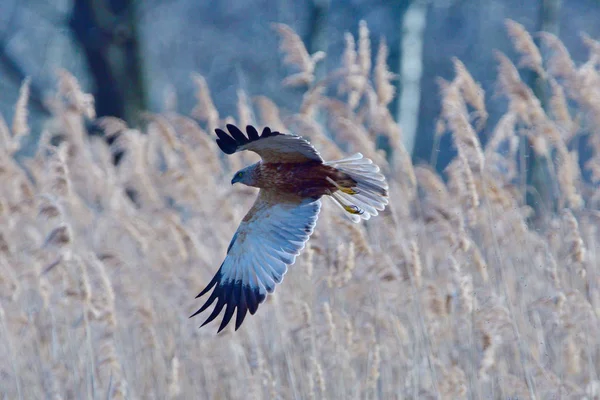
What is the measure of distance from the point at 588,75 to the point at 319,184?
4.41 feet

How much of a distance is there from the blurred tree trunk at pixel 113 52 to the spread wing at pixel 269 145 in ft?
15.9

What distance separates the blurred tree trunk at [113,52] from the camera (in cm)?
812

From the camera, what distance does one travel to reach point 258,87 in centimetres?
1572

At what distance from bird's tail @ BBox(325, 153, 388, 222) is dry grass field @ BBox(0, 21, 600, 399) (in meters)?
0.08

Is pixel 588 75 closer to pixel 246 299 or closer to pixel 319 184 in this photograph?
pixel 319 184

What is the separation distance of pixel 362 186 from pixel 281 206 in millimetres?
330

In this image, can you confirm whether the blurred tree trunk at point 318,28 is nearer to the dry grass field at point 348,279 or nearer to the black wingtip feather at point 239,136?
the dry grass field at point 348,279

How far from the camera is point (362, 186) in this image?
12.1ft

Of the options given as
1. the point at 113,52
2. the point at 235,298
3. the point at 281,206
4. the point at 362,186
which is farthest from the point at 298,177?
the point at 113,52

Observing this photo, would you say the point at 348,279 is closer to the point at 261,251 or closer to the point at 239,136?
the point at 261,251

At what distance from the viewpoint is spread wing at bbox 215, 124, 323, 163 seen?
317cm

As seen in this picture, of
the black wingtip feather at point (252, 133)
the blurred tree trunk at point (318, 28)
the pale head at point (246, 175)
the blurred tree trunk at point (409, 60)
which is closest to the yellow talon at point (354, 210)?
the pale head at point (246, 175)

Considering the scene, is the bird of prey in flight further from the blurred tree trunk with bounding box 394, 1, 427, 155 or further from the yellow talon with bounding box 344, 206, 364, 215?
the blurred tree trunk with bounding box 394, 1, 427, 155

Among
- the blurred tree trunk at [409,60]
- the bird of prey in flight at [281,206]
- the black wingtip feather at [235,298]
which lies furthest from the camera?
the blurred tree trunk at [409,60]
